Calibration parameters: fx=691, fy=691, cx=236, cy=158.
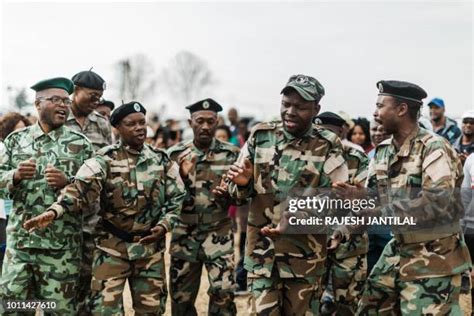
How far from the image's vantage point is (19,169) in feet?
18.6

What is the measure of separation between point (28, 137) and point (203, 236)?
193 cm

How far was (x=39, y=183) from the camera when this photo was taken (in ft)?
19.5

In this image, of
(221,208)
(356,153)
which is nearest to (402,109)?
(356,153)

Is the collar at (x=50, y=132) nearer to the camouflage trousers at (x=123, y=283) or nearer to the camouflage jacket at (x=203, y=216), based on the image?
the camouflage trousers at (x=123, y=283)

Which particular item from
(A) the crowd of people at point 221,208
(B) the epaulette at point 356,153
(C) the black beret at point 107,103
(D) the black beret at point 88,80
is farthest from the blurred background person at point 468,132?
(D) the black beret at point 88,80

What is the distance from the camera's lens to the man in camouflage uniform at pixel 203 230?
676 cm

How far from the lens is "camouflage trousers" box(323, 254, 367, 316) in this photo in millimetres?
6715

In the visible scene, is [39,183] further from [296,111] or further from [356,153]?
[356,153]

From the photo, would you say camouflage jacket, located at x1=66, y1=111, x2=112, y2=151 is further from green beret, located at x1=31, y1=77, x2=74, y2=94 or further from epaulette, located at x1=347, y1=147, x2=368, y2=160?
epaulette, located at x1=347, y1=147, x2=368, y2=160

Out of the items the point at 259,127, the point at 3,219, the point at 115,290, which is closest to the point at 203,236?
the point at 115,290

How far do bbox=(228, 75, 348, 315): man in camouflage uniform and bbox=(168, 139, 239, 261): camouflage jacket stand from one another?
130 centimetres

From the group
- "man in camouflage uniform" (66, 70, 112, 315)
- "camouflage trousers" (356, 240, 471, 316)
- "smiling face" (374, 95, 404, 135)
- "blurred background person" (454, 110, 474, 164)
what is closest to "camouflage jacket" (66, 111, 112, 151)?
"man in camouflage uniform" (66, 70, 112, 315)

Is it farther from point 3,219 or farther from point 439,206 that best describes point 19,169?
point 439,206

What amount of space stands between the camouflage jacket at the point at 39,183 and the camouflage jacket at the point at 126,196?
202mm
